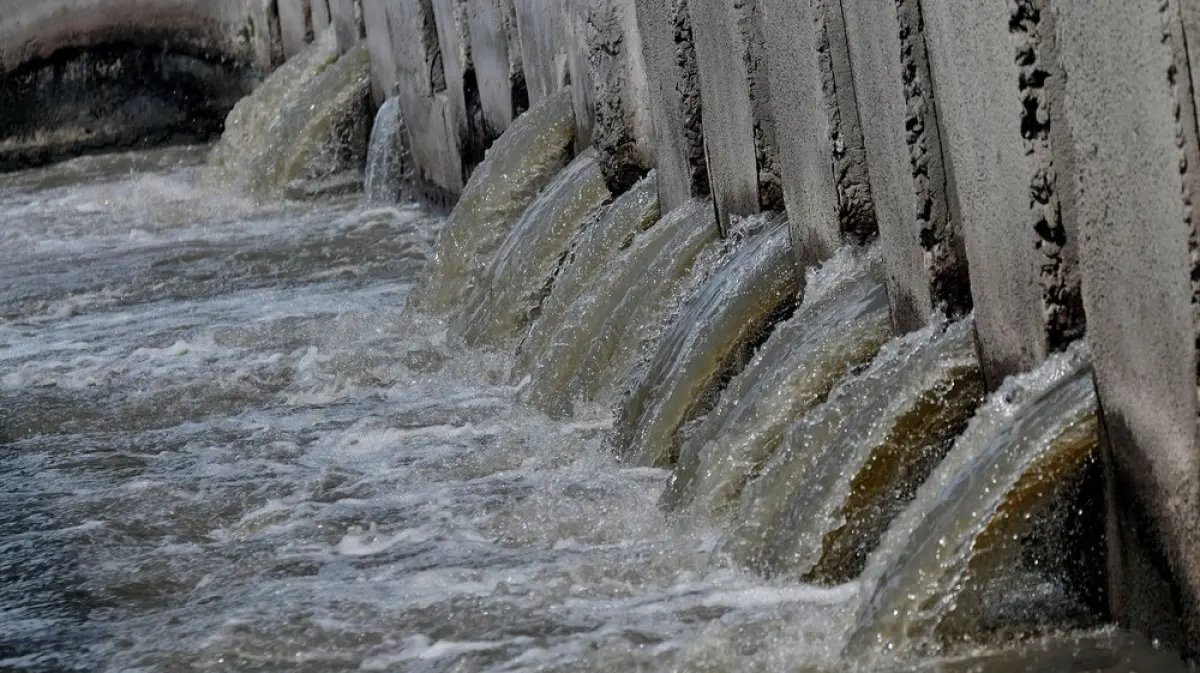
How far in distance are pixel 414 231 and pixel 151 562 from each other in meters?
6.87

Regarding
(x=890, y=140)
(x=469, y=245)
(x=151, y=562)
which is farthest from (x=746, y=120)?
(x=469, y=245)

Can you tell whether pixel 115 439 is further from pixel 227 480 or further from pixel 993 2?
pixel 993 2

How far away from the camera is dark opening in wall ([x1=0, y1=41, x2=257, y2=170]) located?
19.0 meters

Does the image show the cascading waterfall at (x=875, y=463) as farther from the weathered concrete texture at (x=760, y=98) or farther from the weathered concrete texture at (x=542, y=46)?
the weathered concrete texture at (x=542, y=46)

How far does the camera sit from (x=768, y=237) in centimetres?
664

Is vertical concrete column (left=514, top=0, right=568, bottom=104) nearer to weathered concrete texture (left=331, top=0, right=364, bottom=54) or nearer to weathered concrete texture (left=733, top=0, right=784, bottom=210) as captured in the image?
weathered concrete texture (left=733, top=0, right=784, bottom=210)

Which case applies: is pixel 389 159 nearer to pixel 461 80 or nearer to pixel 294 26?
pixel 461 80

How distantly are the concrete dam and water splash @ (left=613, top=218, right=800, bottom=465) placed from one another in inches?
0.6

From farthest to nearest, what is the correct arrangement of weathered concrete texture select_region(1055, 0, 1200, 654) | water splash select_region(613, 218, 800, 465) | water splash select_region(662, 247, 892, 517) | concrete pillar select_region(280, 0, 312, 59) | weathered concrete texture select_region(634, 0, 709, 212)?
concrete pillar select_region(280, 0, 312, 59) < weathered concrete texture select_region(634, 0, 709, 212) < water splash select_region(613, 218, 800, 465) < water splash select_region(662, 247, 892, 517) < weathered concrete texture select_region(1055, 0, 1200, 654)

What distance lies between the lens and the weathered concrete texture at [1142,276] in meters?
3.67

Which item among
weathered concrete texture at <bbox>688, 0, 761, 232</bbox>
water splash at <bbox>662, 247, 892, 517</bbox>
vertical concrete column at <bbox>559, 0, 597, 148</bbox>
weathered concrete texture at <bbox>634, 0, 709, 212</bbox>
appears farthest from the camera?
vertical concrete column at <bbox>559, 0, 597, 148</bbox>

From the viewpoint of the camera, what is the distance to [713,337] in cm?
635

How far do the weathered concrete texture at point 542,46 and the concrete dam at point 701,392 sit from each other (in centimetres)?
4

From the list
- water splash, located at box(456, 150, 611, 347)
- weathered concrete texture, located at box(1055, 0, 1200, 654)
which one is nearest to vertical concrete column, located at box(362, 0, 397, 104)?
water splash, located at box(456, 150, 611, 347)
